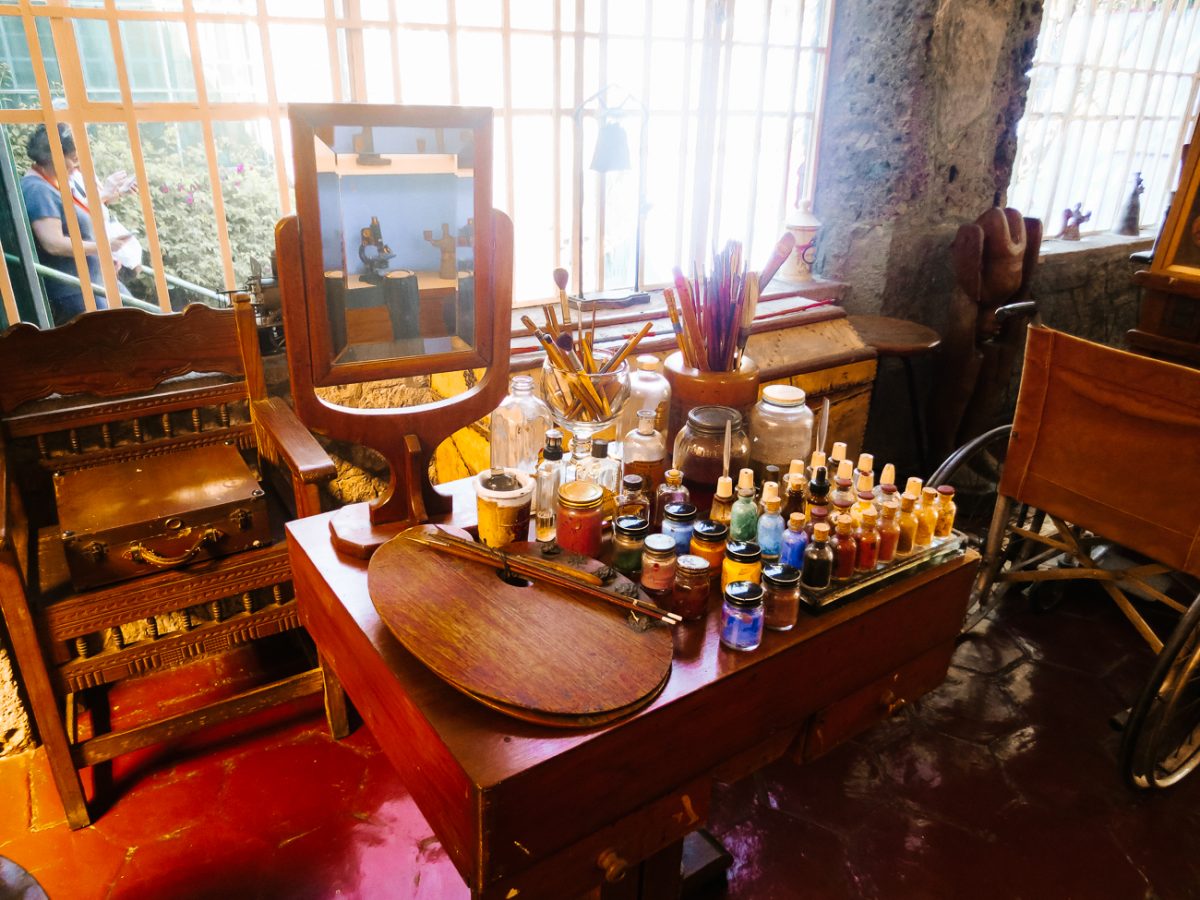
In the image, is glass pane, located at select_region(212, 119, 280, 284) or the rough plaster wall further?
the rough plaster wall

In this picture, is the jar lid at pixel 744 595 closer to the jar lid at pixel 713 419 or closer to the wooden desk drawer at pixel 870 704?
the wooden desk drawer at pixel 870 704

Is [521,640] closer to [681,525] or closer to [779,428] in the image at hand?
[681,525]

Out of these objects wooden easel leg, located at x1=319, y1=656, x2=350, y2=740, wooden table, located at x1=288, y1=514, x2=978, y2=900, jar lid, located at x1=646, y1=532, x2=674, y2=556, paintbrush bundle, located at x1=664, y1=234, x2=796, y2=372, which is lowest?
wooden easel leg, located at x1=319, y1=656, x2=350, y2=740

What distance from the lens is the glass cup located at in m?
1.42

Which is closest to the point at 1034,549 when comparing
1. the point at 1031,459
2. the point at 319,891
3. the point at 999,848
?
the point at 1031,459

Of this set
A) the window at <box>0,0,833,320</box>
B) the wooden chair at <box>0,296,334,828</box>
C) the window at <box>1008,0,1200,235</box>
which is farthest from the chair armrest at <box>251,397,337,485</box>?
the window at <box>1008,0,1200,235</box>

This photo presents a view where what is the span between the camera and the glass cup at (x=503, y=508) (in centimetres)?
142

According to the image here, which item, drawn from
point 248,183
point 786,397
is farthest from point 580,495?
point 248,183

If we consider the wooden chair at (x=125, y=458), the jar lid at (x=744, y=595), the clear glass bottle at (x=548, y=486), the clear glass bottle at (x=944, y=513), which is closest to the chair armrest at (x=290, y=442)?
the wooden chair at (x=125, y=458)

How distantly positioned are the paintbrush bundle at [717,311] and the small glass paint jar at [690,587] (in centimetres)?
63

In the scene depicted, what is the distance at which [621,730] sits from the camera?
1079 mm

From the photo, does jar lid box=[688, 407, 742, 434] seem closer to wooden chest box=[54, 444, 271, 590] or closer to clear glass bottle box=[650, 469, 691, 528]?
clear glass bottle box=[650, 469, 691, 528]

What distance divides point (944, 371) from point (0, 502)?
3603mm

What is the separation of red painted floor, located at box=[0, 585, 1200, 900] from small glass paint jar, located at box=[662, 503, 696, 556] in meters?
1.06
